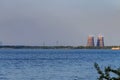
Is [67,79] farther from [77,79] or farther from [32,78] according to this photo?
[32,78]

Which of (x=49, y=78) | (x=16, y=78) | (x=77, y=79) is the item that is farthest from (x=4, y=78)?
(x=77, y=79)

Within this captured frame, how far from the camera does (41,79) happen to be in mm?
36500

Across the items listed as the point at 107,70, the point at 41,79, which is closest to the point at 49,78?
the point at 41,79

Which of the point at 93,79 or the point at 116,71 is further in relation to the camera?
the point at 93,79

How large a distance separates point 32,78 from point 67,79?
349 cm

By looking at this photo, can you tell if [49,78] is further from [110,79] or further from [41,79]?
[110,79]

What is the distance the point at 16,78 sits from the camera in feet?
122

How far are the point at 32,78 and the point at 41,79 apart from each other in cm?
114

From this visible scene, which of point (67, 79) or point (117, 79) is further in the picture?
point (67, 79)

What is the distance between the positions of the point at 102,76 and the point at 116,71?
262mm

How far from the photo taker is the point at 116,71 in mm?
7738

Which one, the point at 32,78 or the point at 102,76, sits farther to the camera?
the point at 32,78

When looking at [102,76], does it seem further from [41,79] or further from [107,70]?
[41,79]

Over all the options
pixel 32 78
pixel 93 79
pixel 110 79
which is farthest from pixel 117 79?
pixel 32 78
